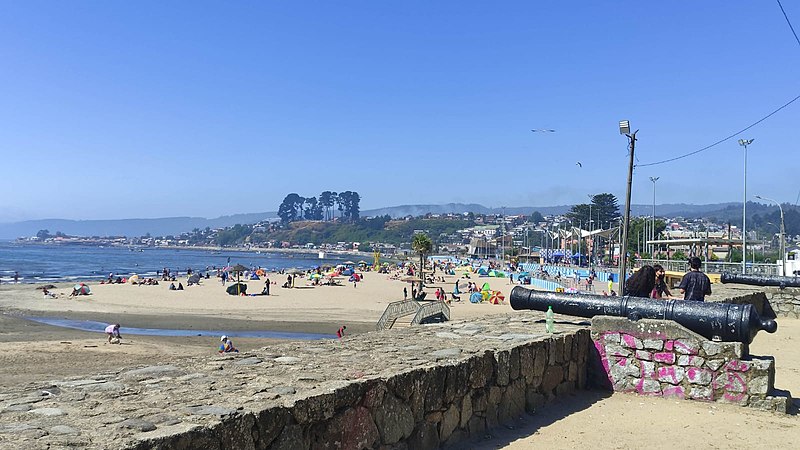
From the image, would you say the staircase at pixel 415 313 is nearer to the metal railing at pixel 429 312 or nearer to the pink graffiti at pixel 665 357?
the metal railing at pixel 429 312

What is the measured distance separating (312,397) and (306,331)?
25.2 m

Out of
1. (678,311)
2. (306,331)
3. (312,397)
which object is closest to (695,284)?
(678,311)

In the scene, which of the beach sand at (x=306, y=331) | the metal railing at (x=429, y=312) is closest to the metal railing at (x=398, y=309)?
the metal railing at (x=429, y=312)

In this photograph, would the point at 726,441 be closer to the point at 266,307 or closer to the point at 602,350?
the point at 602,350

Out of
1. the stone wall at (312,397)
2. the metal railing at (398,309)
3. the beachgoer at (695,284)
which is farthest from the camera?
the metal railing at (398,309)

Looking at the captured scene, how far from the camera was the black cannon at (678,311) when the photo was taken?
673 centimetres

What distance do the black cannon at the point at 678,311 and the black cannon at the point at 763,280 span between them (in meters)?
12.1

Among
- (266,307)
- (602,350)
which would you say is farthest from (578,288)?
(602,350)

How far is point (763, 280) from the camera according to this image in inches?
700

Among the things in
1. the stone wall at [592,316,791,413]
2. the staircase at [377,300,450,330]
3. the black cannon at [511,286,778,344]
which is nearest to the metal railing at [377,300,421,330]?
the staircase at [377,300,450,330]

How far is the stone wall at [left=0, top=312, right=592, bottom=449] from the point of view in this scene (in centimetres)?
323

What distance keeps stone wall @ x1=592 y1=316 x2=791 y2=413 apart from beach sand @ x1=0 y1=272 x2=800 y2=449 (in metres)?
0.18

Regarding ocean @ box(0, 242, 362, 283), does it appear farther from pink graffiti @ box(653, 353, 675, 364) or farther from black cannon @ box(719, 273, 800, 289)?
pink graffiti @ box(653, 353, 675, 364)

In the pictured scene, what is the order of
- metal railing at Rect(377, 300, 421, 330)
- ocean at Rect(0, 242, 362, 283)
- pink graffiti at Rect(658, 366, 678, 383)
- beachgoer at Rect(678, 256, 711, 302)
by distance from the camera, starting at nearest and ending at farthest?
pink graffiti at Rect(658, 366, 678, 383) → beachgoer at Rect(678, 256, 711, 302) → metal railing at Rect(377, 300, 421, 330) → ocean at Rect(0, 242, 362, 283)
